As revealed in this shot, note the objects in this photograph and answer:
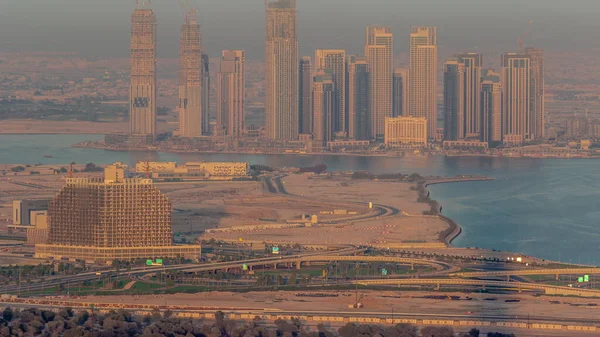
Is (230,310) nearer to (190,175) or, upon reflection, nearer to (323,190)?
(323,190)

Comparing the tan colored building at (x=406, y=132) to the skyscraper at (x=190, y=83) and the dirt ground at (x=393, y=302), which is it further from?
the dirt ground at (x=393, y=302)

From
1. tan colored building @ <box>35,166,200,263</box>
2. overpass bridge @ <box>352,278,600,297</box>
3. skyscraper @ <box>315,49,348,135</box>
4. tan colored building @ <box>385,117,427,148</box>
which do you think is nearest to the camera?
overpass bridge @ <box>352,278,600,297</box>

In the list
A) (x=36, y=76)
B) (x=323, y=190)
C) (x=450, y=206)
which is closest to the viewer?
(x=450, y=206)

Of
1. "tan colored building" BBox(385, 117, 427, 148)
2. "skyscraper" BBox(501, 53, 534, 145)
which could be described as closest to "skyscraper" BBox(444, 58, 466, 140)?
"tan colored building" BBox(385, 117, 427, 148)

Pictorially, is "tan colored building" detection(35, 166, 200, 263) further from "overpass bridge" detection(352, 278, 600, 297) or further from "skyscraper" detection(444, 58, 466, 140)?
"skyscraper" detection(444, 58, 466, 140)

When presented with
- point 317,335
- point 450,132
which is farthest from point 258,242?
point 450,132
